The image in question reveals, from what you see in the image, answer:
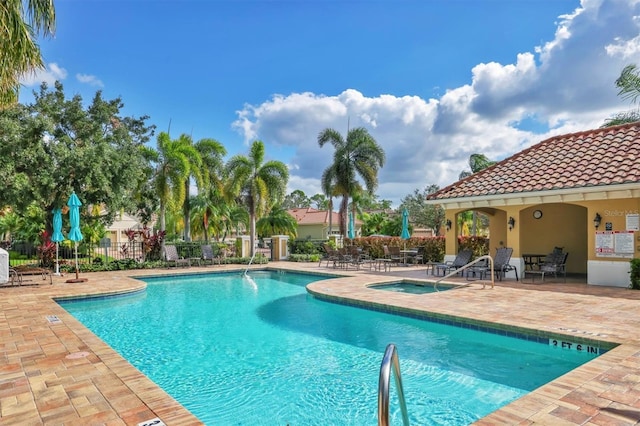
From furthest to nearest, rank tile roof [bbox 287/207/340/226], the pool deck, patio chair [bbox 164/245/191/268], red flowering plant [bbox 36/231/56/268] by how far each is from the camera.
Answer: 1. tile roof [bbox 287/207/340/226]
2. patio chair [bbox 164/245/191/268]
3. red flowering plant [bbox 36/231/56/268]
4. the pool deck

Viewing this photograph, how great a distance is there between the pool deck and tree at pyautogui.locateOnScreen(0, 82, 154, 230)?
619 centimetres

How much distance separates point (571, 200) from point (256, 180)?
16.2 m

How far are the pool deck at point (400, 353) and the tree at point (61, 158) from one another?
6191 millimetres

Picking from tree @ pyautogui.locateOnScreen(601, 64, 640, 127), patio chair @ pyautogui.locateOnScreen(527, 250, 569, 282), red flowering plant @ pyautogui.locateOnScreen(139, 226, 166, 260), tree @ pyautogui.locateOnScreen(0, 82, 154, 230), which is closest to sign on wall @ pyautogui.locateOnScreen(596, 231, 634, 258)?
patio chair @ pyautogui.locateOnScreen(527, 250, 569, 282)

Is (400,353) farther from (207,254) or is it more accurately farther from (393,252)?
(207,254)

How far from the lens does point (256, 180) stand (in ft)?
79.1

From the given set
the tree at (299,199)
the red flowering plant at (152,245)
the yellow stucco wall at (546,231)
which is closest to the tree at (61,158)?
the red flowering plant at (152,245)

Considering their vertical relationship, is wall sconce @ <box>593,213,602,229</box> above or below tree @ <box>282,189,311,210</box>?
below

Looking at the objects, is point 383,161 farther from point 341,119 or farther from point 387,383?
point 387,383

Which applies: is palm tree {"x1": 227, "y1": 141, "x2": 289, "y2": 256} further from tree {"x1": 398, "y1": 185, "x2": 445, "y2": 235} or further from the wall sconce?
tree {"x1": 398, "y1": 185, "x2": 445, "y2": 235}

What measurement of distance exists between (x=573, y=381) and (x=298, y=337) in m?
5.02

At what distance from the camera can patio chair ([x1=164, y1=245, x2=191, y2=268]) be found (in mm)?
20283

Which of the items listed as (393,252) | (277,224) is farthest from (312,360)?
(277,224)

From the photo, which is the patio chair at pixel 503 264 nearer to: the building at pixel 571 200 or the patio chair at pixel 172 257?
the building at pixel 571 200
